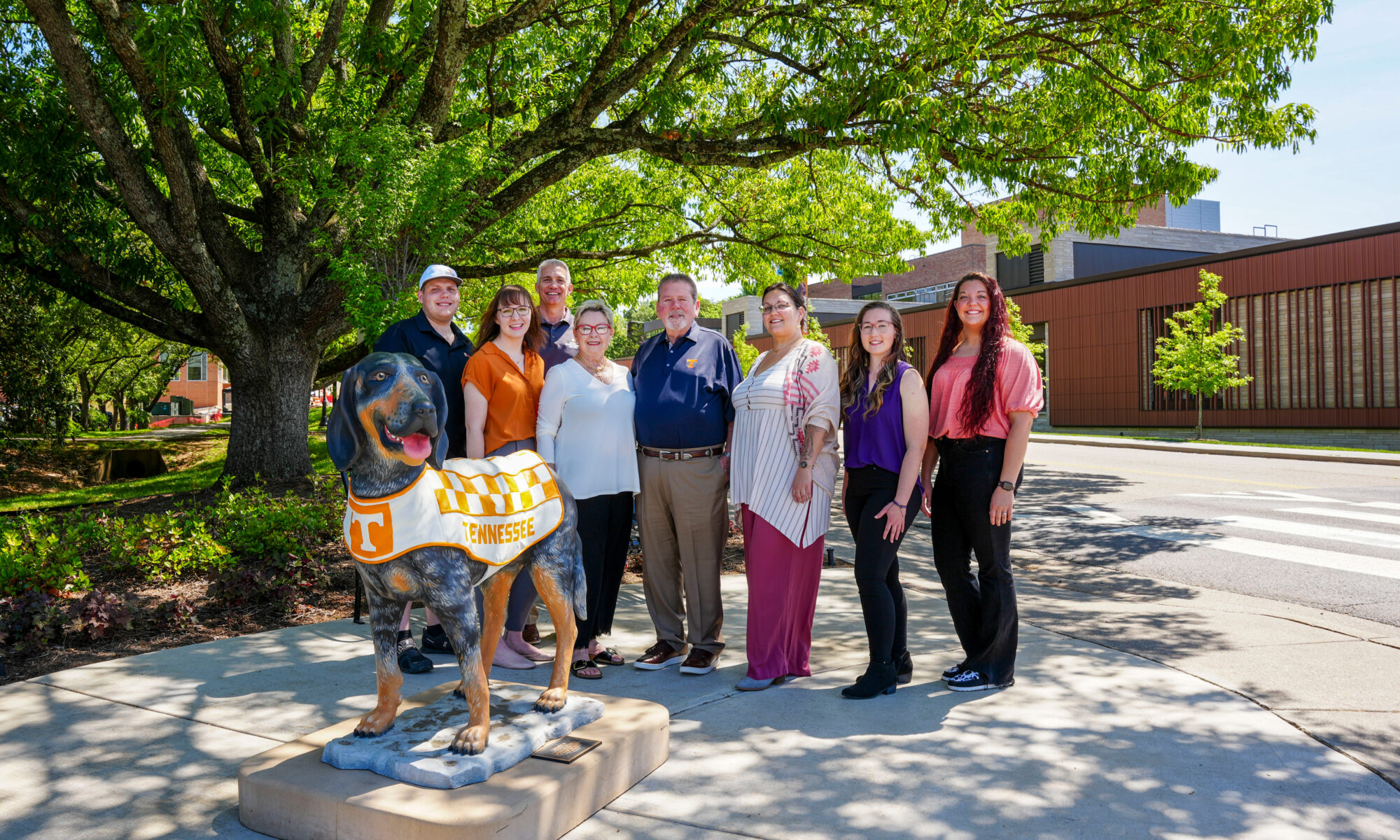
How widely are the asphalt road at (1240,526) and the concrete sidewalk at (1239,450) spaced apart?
80 centimetres

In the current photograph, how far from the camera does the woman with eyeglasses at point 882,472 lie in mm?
4352

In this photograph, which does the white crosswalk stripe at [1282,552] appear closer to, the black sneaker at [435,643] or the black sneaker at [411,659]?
the black sneaker at [435,643]

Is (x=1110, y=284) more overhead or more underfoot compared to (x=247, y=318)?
more overhead

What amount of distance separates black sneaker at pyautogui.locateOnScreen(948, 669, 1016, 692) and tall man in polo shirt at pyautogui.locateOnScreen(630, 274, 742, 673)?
1276mm

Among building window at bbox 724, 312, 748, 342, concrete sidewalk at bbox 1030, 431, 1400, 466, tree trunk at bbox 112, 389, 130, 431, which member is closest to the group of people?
concrete sidewalk at bbox 1030, 431, 1400, 466

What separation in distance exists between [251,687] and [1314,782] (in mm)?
4736

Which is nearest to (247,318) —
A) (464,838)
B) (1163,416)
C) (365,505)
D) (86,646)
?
(86,646)

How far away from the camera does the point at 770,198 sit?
14070 mm

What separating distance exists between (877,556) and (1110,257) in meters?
45.4

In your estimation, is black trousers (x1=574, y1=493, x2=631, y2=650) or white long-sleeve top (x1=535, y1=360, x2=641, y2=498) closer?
white long-sleeve top (x1=535, y1=360, x2=641, y2=498)

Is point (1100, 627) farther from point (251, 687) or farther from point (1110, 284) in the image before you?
point (1110, 284)

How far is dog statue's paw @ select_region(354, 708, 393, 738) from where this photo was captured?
3172 mm

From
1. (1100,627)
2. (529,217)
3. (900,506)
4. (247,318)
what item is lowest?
(1100,627)

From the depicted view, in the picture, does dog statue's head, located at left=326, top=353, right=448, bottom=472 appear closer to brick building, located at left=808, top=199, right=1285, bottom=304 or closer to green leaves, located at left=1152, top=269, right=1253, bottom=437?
green leaves, located at left=1152, top=269, right=1253, bottom=437
